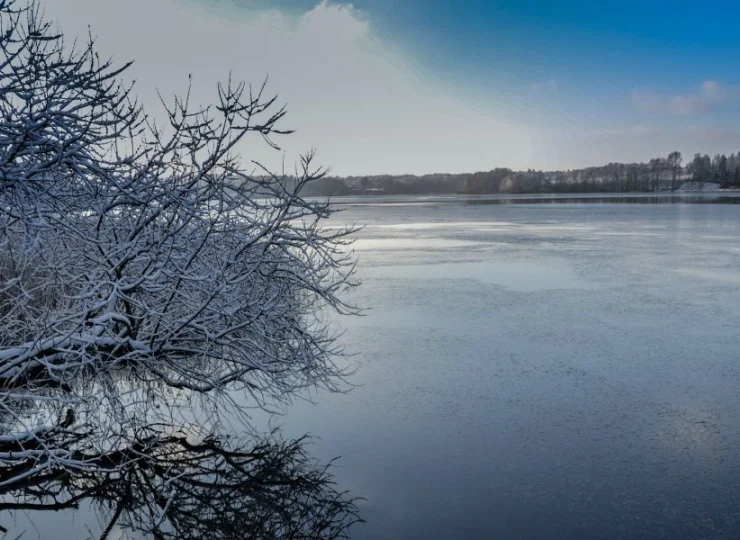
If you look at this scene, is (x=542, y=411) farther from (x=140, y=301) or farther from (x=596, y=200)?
(x=596, y=200)

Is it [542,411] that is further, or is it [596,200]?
[596,200]

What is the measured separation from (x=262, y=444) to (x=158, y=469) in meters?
1.12

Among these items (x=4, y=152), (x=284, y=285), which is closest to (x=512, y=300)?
(x=284, y=285)

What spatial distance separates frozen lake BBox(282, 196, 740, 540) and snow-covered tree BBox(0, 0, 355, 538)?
74cm

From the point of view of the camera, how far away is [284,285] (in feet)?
27.0

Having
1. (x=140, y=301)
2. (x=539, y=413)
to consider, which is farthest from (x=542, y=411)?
(x=140, y=301)

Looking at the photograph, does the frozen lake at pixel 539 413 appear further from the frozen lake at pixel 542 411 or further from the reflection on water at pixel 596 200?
the reflection on water at pixel 596 200

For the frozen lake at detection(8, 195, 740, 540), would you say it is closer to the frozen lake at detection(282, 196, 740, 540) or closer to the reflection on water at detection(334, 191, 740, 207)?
the frozen lake at detection(282, 196, 740, 540)

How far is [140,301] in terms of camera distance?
7.30m

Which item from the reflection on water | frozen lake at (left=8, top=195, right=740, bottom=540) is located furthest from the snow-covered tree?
the reflection on water

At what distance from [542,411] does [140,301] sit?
472 cm

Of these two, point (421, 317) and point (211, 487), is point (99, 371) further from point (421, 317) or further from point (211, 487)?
point (421, 317)

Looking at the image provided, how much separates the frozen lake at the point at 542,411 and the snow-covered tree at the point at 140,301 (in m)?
0.74

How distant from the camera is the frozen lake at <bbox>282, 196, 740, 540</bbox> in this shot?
5.57 metres
